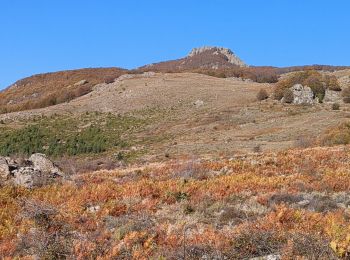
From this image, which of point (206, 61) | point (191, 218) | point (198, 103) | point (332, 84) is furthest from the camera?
point (206, 61)

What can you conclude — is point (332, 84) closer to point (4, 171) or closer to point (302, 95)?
point (302, 95)

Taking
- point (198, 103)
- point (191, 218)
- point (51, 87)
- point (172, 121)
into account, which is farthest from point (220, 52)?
point (191, 218)

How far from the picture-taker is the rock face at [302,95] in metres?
57.3

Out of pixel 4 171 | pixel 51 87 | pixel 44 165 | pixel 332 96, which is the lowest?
pixel 44 165

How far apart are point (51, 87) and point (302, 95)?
5690 cm

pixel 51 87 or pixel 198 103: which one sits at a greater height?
pixel 51 87

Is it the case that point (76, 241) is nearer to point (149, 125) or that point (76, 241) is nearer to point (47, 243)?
point (47, 243)

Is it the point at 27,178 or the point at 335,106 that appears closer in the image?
the point at 27,178

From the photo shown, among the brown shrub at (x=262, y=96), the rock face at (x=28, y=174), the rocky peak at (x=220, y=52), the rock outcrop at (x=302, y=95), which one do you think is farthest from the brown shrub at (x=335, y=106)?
the rocky peak at (x=220, y=52)

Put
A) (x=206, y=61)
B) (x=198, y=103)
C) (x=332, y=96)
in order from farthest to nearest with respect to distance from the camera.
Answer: (x=206, y=61), (x=198, y=103), (x=332, y=96)

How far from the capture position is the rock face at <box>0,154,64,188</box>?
1534cm

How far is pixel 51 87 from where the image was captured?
96.6m

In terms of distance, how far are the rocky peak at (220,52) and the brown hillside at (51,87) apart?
7580 centimetres

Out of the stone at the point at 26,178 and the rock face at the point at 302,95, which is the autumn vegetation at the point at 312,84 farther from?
the stone at the point at 26,178
